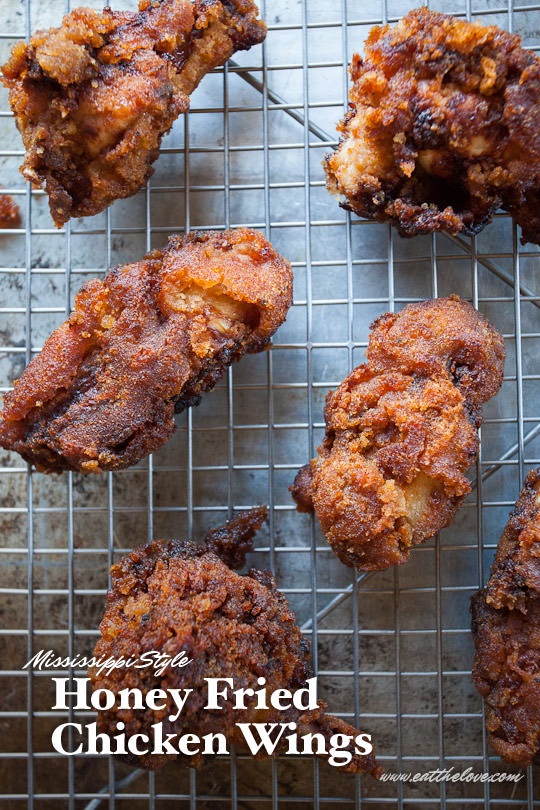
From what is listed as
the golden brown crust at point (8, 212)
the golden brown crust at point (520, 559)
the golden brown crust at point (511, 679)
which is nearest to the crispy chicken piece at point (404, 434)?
the golden brown crust at point (520, 559)

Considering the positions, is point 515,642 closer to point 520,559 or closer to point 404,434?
point 520,559

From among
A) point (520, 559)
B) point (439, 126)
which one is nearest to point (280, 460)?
point (520, 559)

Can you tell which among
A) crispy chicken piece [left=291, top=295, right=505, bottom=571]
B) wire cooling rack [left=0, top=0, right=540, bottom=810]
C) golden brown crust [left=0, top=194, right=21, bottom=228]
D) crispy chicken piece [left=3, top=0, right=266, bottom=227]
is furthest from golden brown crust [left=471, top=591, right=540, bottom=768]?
golden brown crust [left=0, top=194, right=21, bottom=228]

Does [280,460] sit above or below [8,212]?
below

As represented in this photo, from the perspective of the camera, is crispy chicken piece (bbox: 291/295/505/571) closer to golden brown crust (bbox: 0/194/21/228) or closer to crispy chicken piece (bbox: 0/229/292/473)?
crispy chicken piece (bbox: 0/229/292/473)

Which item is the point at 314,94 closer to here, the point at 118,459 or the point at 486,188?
the point at 486,188

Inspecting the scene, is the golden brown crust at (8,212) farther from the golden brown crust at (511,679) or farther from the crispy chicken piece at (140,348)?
the golden brown crust at (511,679)

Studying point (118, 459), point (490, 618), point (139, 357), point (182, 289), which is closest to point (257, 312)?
point (182, 289)
